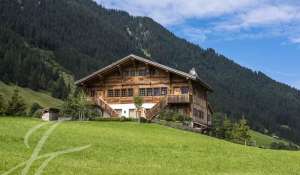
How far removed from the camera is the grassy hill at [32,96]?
581ft

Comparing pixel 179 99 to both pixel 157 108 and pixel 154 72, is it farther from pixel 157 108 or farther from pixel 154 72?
pixel 154 72

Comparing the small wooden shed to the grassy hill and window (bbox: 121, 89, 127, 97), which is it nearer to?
window (bbox: 121, 89, 127, 97)

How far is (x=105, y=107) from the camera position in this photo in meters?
80.6

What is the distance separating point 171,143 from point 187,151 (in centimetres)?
405

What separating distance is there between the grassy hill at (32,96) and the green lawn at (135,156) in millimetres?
136502

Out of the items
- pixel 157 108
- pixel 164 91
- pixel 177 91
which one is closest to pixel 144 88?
pixel 164 91

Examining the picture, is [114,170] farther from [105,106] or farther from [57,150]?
[105,106]

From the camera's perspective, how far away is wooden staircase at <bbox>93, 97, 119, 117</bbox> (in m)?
79.6

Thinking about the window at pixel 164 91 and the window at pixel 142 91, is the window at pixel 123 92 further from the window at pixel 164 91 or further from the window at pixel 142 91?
the window at pixel 164 91

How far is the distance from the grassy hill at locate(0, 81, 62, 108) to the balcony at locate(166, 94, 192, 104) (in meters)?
104

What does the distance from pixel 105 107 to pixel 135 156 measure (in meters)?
48.5

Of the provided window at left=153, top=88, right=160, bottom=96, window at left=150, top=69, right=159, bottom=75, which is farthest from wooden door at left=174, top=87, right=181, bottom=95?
window at left=150, top=69, right=159, bottom=75

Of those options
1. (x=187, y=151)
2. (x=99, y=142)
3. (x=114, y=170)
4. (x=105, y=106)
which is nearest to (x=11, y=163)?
(x=114, y=170)

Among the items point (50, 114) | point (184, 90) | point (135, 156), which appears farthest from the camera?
point (184, 90)
